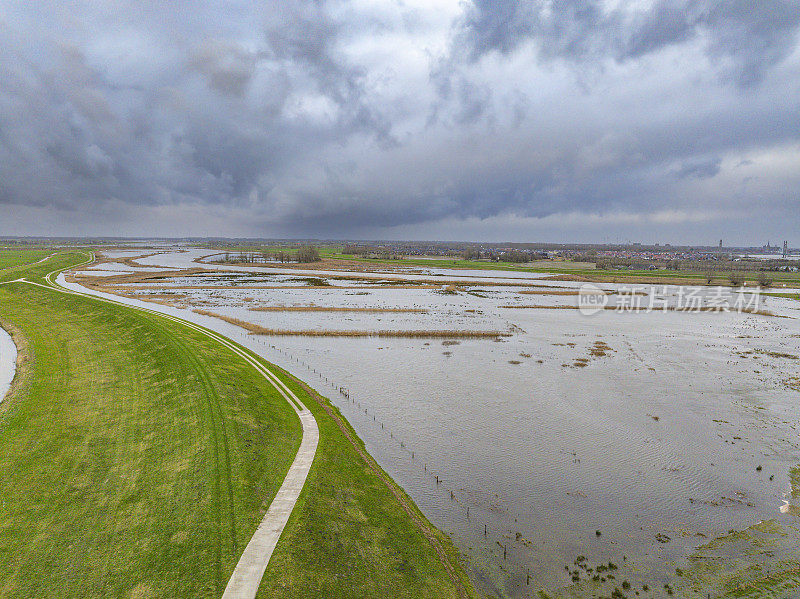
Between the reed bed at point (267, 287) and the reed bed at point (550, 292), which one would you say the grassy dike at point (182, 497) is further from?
the reed bed at point (550, 292)

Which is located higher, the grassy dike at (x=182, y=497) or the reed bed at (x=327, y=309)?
the reed bed at (x=327, y=309)

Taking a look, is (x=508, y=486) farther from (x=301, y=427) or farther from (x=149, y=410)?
(x=149, y=410)

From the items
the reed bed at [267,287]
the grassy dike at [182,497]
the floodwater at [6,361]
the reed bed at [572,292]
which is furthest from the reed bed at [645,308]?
the floodwater at [6,361]

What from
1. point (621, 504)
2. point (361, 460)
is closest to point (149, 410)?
point (361, 460)
